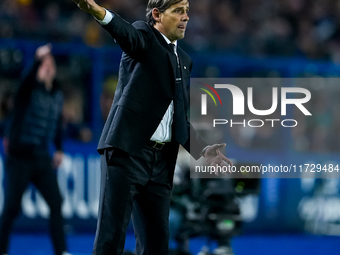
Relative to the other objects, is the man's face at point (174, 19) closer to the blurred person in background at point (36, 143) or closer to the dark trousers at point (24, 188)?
the blurred person in background at point (36, 143)

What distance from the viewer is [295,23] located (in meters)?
12.0

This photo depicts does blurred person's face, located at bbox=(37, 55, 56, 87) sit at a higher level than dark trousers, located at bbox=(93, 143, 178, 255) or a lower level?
higher

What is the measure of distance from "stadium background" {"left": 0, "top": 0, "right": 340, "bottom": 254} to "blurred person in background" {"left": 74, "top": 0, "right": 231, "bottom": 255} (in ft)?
14.0

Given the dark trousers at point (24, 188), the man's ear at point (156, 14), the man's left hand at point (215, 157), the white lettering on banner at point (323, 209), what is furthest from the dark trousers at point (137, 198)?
the white lettering on banner at point (323, 209)

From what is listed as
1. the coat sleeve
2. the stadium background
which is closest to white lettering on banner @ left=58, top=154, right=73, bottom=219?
the stadium background

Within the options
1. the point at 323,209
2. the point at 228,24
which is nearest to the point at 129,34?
the point at 323,209

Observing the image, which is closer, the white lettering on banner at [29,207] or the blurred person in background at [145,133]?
the blurred person in background at [145,133]

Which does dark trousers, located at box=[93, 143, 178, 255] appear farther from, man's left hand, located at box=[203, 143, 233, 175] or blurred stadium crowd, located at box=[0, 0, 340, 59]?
blurred stadium crowd, located at box=[0, 0, 340, 59]

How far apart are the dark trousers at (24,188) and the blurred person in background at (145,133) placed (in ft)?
7.84

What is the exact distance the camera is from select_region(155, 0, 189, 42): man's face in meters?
3.45

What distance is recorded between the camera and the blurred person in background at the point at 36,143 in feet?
18.9

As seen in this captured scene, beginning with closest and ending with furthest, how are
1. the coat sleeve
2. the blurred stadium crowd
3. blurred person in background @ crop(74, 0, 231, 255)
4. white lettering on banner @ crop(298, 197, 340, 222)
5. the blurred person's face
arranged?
the coat sleeve < blurred person in background @ crop(74, 0, 231, 255) < the blurred person's face < the blurred stadium crowd < white lettering on banner @ crop(298, 197, 340, 222)

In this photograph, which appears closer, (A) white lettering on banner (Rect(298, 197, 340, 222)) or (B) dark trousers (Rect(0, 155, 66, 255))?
(B) dark trousers (Rect(0, 155, 66, 255))

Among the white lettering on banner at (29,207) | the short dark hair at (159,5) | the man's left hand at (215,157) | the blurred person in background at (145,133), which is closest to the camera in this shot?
the blurred person in background at (145,133)
